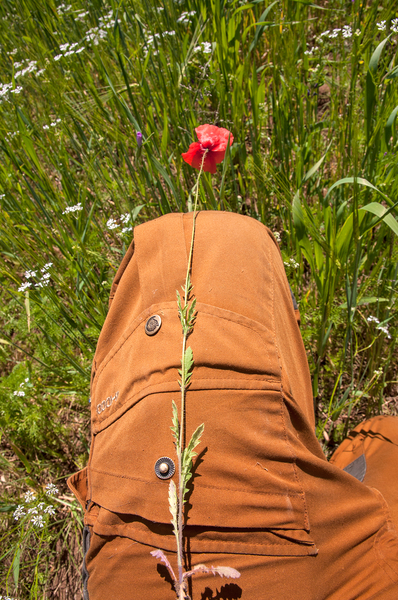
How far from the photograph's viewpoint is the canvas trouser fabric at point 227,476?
0.72m

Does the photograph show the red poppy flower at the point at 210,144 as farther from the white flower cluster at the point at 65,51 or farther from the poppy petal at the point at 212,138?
the white flower cluster at the point at 65,51

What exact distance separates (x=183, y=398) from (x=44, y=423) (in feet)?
4.00

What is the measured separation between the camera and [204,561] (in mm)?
712

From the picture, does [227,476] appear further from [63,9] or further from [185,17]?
[63,9]

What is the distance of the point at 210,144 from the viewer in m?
1.19

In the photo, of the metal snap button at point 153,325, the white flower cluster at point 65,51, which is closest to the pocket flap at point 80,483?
the metal snap button at point 153,325

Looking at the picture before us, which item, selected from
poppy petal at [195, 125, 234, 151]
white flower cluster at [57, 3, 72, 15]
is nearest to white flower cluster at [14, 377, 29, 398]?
poppy petal at [195, 125, 234, 151]

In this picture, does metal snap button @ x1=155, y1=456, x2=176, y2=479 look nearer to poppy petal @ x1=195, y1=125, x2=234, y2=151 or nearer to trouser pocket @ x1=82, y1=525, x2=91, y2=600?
trouser pocket @ x1=82, y1=525, x2=91, y2=600

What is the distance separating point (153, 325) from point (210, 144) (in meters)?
0.68

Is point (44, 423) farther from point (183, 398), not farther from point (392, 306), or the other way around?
point (392, 306)

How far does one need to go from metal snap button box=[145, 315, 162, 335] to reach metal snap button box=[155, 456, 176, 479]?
0.28 meters

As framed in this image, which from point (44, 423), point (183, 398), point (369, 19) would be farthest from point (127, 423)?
point (369, 19)

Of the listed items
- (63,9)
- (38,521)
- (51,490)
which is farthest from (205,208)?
(63,9)

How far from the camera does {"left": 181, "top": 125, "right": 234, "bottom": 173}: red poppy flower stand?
3.92 ft
